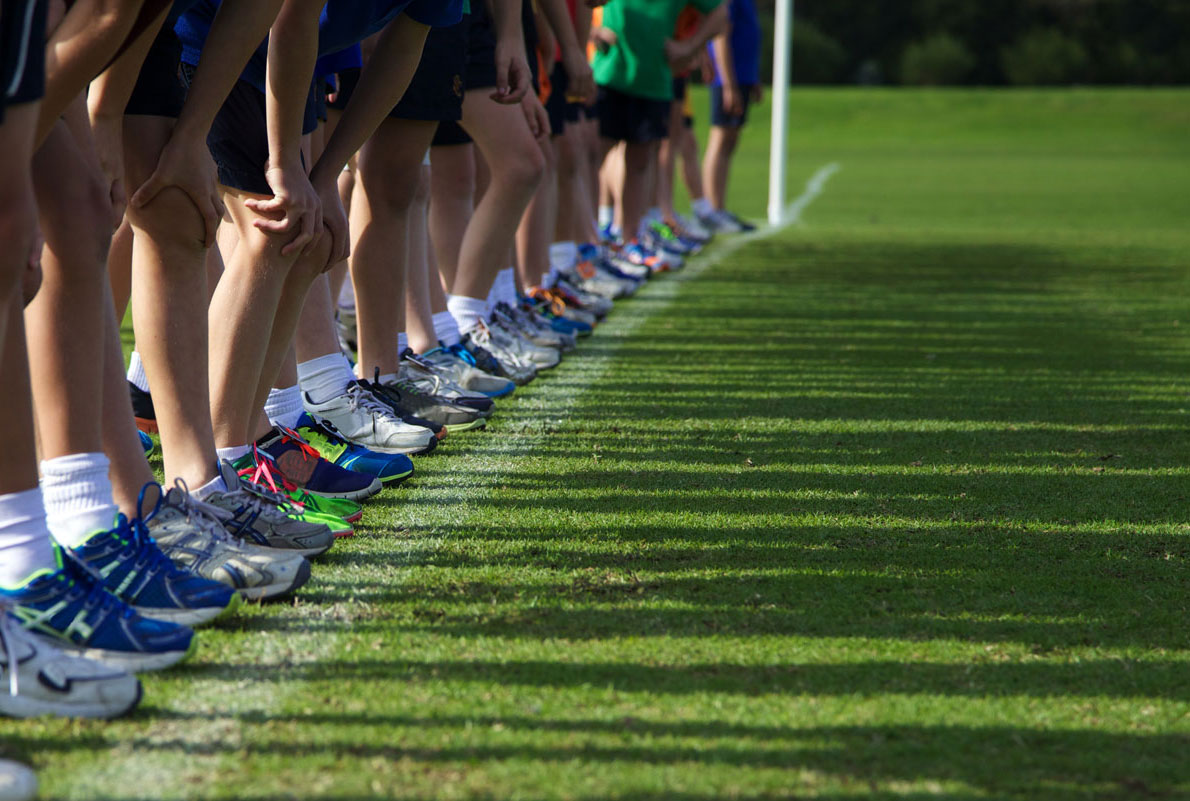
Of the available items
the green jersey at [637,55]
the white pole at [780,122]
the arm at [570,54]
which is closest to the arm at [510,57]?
the arm at [570,54]

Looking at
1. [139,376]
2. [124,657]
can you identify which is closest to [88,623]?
[124,657]

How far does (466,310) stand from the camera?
490cm

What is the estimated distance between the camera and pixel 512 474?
3.42m

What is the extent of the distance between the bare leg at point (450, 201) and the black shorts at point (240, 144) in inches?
82.6

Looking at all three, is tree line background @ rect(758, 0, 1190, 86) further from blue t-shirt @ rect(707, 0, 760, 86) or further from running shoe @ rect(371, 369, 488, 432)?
running shoe @ rect(371, 369, 488, 432)

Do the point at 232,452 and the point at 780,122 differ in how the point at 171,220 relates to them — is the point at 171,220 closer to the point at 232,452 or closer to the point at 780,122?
the point at 232,452

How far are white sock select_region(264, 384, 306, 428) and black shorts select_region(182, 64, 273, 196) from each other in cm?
63

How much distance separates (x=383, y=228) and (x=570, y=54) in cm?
154

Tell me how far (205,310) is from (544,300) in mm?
3383

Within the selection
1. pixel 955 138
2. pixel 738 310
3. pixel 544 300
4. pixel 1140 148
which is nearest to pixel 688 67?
pixel 738 310

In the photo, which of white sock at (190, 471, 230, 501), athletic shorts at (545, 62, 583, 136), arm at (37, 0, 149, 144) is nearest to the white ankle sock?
white sock at (190, 471, 230, 501)

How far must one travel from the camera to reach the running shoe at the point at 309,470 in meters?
3.01

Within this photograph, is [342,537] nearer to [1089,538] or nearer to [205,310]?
[205,310]

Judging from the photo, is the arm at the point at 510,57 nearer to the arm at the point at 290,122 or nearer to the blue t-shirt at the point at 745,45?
the arm at the point at 290,122
